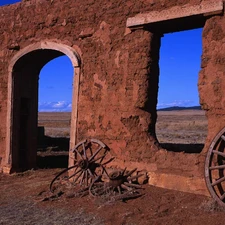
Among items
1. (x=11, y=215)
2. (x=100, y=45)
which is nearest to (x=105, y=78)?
(x=100, y=45)

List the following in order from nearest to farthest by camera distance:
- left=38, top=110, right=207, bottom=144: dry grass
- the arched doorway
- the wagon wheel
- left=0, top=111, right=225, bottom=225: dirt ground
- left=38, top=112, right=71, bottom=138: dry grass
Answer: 1. left=0, top=111, right=225, bottom=225: dirt ground
2. the wagon wheel
3. the arched doorway
4. left=38, top=110, right=207, bottom=144: dry grass
5. left=38, top=112, right=71, bottom=138: dry grass

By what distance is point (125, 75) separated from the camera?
7734 mm

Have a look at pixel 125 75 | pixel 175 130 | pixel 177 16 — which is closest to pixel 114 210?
pixel 125 75

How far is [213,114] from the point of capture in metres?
6.62

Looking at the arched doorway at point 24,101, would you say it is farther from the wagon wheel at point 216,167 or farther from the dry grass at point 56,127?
the dry grass at point 56,127

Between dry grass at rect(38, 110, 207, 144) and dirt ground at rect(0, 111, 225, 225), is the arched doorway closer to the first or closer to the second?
dirt ground at rect(0, 111, 225, 225)

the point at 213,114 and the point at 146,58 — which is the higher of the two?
the point at 146,58

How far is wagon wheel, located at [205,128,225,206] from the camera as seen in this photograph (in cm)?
613

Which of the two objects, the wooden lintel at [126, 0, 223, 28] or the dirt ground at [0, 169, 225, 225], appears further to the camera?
the wooden lintel at [126, 0, 223, 28]

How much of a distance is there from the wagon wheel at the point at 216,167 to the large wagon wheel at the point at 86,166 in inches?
91.8

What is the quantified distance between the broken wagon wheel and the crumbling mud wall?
0.37m

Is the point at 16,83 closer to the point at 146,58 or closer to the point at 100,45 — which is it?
the point at 100,45

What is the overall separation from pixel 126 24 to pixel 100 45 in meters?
0.82

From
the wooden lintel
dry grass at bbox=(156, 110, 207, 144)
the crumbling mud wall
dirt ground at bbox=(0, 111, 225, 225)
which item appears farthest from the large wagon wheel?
dry grass at bbox=(156, 110, 207, 144)
